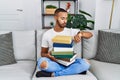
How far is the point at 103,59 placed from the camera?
2107 millimetres

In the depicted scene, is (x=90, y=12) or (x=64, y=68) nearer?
(x=64, y=68)

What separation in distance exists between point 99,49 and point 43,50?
0.63 m

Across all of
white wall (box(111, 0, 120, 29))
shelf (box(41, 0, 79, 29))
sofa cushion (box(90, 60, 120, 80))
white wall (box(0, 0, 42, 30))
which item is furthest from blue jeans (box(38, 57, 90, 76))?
white wall (box(0, 0, 42, 30))

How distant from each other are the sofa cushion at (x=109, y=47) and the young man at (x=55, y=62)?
260 mm

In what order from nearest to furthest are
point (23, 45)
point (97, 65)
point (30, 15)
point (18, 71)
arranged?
point (18, 71) < point (97, 65) < point (23, 45) < point (30, 15)

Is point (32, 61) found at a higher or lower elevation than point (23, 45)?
lower

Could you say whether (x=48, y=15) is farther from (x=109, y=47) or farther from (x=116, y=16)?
(x=109, y=47)

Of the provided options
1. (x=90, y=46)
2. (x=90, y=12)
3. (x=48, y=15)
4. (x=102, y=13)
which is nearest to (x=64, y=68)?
(x=90, y=46)

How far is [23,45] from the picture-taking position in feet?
7.01

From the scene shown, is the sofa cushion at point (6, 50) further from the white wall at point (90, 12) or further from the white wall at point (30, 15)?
the white wall at point (30, 15)

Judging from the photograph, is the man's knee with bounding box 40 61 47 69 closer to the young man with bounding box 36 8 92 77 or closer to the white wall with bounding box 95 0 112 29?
the young man with bounding box 36 8 92 77

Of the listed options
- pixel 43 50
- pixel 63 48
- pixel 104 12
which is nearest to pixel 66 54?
pixel 63 48

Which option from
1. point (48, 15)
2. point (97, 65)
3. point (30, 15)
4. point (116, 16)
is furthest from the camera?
point (30, 15)

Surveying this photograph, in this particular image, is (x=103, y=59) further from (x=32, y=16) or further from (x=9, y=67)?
(x=32, y=16)
